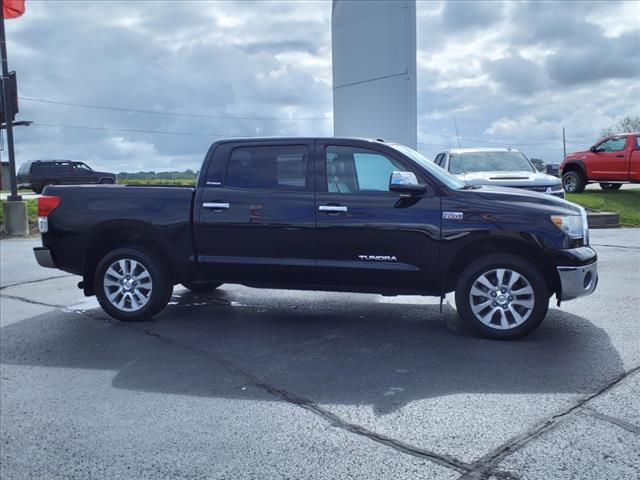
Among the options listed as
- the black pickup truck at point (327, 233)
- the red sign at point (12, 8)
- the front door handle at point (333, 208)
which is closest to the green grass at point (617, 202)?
the black pickup truck at point (327, 233)

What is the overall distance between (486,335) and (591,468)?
2.46 metres

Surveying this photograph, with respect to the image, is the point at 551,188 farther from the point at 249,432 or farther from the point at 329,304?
the point at 249,432

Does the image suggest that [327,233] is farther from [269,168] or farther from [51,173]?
[51,173]

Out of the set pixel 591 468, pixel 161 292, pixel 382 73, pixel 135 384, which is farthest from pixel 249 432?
pixel 382 73

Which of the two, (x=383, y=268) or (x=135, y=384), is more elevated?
(x=383, y=268)

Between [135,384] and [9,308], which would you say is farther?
[9,308]

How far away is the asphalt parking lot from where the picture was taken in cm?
337

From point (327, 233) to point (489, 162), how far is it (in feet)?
24.0

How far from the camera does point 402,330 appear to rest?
6070mm

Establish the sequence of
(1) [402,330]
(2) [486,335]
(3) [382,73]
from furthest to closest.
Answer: (3) [382,73] → (1) [402,330] → (2) [486,335]

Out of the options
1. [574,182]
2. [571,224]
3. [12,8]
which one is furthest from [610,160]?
[12,8]

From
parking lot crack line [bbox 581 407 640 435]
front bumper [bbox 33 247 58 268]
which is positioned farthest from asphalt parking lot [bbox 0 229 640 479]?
front bumper [bbox 33 247 58 268]

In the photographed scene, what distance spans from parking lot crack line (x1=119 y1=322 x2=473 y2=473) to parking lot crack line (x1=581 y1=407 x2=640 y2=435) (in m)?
1.09

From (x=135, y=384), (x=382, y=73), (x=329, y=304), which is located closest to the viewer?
(x=135, y=384)
